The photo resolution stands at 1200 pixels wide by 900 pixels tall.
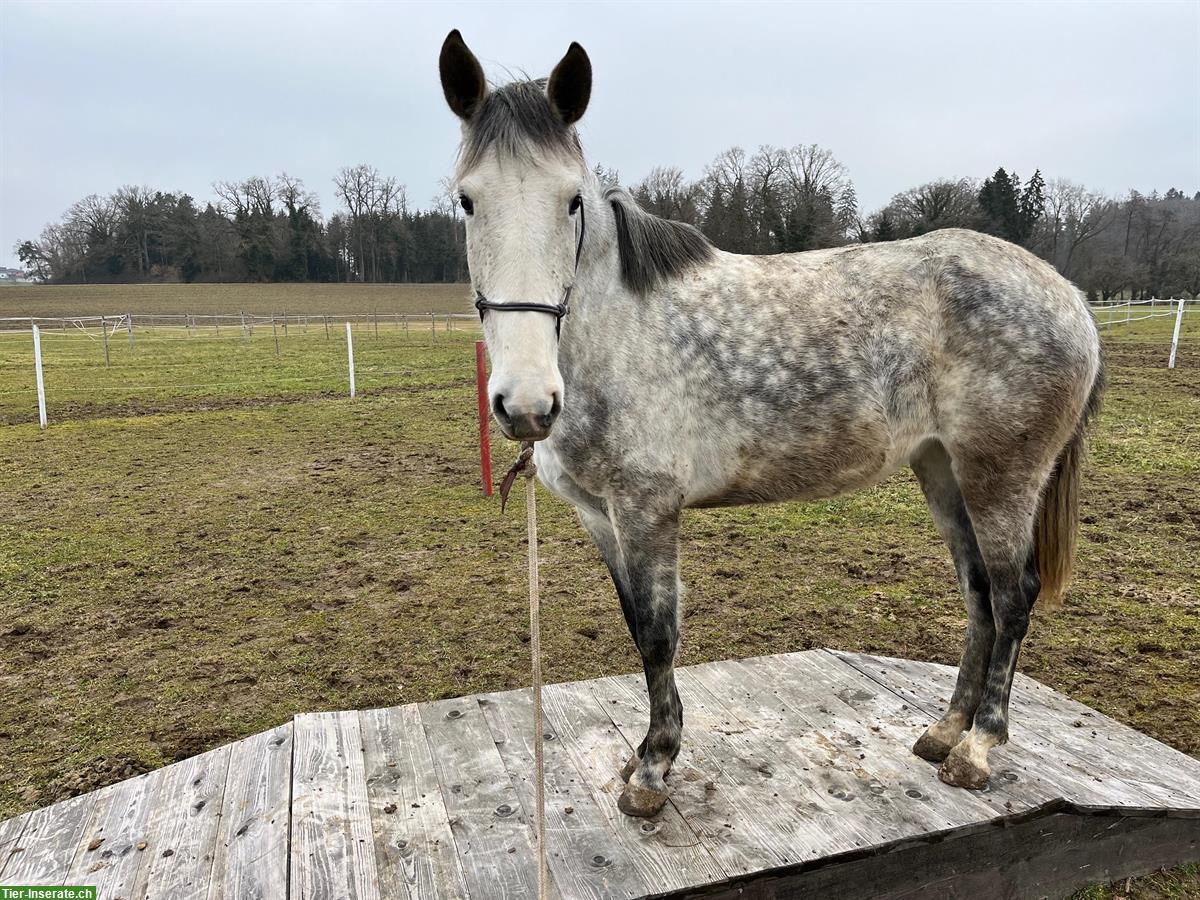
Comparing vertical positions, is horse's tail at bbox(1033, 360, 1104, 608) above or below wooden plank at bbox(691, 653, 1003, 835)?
above

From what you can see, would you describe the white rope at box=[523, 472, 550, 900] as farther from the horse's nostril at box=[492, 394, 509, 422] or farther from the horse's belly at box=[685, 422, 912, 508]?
the horse's belly at box=[685, 422, 912, 508]

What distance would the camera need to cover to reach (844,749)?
2.88 meters

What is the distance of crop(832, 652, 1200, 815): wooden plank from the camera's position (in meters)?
2.49

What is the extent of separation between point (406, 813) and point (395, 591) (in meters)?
2.81

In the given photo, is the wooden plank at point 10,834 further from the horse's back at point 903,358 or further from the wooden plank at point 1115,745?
the wooden plank at point 1115,745

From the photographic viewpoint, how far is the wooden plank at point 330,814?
2172mm

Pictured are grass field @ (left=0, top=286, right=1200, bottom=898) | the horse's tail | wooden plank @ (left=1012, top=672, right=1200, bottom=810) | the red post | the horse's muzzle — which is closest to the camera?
the horse's muzzle

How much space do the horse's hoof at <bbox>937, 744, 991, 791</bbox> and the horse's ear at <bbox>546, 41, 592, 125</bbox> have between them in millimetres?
2646

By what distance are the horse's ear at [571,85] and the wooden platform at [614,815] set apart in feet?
7.63

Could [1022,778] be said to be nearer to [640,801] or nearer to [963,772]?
[963,772]

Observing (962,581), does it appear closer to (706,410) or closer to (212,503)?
(706,410)

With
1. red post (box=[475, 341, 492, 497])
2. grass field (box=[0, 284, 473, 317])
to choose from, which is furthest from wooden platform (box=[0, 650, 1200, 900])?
grass field (box=[0, 284, 473, 317])

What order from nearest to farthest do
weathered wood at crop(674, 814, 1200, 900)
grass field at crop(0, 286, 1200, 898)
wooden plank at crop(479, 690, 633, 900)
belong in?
wooden plank at crop(479, 690, 633, 900) → weathered wood at crop(674, 814, 1200, 900) → grass field at crop(0, 286, 1200, 898)

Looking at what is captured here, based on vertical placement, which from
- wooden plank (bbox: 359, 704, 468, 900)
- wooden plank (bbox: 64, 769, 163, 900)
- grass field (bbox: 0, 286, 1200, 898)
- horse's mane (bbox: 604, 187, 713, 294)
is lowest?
grass field (bbox: 0, 286, 1200, 898)
